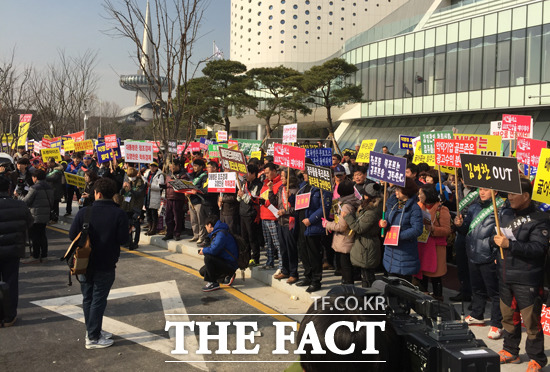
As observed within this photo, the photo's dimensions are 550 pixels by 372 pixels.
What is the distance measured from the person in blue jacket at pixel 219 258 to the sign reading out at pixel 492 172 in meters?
3.89

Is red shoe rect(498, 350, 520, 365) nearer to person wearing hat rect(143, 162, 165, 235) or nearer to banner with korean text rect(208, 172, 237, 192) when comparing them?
banner with korean text rect(208, 172, 237, 192)

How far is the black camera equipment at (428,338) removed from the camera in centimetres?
163

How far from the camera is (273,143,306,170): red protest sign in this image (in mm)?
8469

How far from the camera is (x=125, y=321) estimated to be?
20.9 feet

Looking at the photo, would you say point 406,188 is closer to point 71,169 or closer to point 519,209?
point 519,209

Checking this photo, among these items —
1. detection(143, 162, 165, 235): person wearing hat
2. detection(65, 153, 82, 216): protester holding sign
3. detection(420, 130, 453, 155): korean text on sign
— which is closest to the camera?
detection(420, 130, 453, 155): korean text on sign

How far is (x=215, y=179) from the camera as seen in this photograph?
9.55 metres

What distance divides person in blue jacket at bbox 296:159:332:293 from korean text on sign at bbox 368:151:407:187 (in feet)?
2.74

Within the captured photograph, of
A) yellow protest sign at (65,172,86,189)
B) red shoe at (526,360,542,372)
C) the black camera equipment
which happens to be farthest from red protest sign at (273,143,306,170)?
the black camera equipment

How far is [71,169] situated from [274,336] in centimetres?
1124

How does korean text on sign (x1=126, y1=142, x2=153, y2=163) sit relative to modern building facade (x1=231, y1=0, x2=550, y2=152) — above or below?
below

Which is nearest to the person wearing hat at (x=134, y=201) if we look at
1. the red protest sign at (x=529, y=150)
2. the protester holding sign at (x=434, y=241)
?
the protester holding sign at (x=434, y=241)

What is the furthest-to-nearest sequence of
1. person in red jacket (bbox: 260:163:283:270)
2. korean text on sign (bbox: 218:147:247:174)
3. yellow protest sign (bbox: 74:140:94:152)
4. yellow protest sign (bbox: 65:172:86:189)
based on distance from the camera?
1. yellow protest sign (bbox: 74:140:94:152)
2. yellow protest sign (bbox: 65:172:86:189)
3. korean text on sign (bbox: 218:147:247:174)
4. person in red jacket (bbox: 260:163:283:270)

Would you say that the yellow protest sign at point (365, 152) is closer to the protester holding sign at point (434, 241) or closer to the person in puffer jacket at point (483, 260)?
the protester holding sign at point (434, 241)
